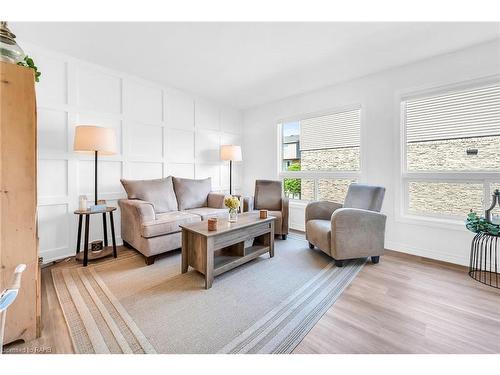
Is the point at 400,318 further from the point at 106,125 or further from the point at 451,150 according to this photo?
the point at 106,125

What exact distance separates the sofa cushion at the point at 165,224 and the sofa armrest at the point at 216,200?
2.06 ft

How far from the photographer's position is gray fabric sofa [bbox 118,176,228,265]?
245cm

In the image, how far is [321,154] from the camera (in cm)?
376

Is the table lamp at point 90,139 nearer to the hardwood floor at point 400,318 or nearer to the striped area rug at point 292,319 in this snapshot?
the hardwood floor at point 400,318

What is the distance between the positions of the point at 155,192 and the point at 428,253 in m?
3.51

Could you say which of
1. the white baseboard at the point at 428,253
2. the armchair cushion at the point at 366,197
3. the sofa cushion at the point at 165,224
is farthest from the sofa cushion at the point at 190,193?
the white baseboard at the point at 428,253

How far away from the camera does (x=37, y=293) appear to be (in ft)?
4.53

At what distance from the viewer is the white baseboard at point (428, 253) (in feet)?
8.16

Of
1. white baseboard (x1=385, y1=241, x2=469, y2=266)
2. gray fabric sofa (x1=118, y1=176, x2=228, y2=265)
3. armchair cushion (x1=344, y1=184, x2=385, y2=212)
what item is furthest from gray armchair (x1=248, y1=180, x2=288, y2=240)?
white baseboard (x1=385, y1=241, x2=469, y2=266)

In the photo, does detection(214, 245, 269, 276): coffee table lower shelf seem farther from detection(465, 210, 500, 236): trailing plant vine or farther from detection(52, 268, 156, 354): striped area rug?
detection(465, 210, 500, 236): trailing plant vine

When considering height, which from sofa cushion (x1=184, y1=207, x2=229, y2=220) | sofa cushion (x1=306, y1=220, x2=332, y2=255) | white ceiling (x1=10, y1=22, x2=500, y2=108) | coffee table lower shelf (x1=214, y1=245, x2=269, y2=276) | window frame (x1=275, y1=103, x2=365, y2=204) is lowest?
coffee table lower shelf (x1=214, y1=245, x2=269, y2=276)

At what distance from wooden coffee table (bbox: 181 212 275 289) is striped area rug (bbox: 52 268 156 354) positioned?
66cm
